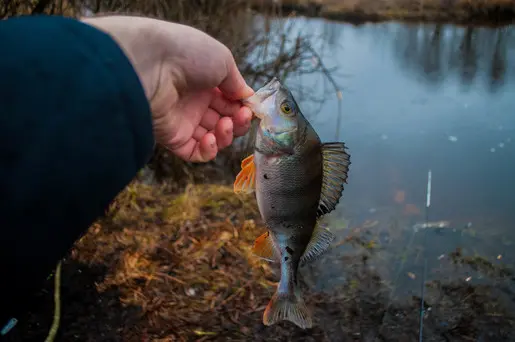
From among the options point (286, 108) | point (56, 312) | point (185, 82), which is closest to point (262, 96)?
point (286, 108)

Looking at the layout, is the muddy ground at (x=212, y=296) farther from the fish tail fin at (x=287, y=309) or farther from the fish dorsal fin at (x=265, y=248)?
the fish dorsal fin at (x=265, y=248)

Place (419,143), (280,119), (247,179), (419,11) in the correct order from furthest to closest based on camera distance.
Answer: (419,11) < (419,143) < (247,179) < (280,119)

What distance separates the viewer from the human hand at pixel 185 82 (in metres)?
1.56

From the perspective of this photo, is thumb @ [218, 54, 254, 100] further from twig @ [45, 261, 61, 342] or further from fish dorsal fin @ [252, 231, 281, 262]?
twig @ [45, 261, 61, 342]

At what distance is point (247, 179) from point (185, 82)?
0.40 m

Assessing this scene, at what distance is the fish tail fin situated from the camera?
2012 millimetres

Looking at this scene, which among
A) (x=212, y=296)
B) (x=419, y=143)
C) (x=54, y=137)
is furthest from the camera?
(x=419, y=143)

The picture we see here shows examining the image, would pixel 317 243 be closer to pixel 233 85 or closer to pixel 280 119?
pixel 280 119

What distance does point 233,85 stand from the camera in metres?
1.93

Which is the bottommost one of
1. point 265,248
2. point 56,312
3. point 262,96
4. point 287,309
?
point 56,312

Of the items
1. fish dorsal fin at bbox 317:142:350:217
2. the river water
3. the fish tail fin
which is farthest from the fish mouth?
the river water

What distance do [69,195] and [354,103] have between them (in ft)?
23.4

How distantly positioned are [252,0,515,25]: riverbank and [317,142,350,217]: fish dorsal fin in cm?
959

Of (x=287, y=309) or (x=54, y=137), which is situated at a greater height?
(x=54, y=137)
